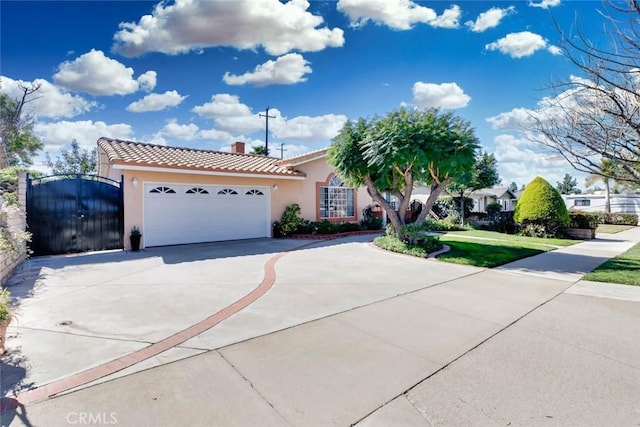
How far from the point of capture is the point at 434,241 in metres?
11.9

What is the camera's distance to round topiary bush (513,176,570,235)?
1680 cm

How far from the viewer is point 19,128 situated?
78.4ft

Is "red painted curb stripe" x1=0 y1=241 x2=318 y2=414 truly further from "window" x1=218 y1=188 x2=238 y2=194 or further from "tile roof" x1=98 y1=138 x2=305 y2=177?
"window" x1=218 y1=188 x2=238 y2=194

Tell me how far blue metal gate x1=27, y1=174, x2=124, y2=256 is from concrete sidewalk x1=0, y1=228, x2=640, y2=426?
8624 millimetres

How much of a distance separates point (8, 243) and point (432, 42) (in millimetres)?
14617

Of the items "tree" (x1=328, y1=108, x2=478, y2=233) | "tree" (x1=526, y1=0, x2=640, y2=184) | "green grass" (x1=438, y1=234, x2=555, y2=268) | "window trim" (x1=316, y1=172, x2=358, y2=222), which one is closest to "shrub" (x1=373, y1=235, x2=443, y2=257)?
"green grass" (x1=438, y1=234, x2=555, y2=268)

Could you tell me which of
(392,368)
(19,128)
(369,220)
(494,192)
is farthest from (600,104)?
(494,192)

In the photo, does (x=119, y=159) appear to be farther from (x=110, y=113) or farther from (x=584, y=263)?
(x=584, y=263)

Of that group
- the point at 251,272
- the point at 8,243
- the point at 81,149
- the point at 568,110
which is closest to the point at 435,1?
the point at 568,110

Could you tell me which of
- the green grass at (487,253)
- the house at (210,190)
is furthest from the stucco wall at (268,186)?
the green grass at (487,253)

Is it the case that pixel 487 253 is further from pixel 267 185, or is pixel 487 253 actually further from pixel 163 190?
pixel 163 190

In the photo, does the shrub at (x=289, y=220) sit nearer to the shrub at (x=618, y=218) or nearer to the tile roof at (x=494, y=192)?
the tile roof at (x=494, y=192)

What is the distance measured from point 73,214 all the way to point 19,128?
20351 mm

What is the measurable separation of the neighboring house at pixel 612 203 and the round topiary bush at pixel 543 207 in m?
24.5
